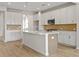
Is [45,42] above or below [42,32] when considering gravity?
below

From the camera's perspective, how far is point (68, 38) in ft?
23.4

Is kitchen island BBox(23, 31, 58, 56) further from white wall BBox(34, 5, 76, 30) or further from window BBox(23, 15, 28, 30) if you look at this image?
window BBox(23, 15, 28, 30)

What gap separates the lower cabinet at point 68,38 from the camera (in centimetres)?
673

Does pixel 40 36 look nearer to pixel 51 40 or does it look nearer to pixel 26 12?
pixel 51 40

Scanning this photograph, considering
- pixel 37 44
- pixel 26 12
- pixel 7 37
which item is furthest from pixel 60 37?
pixel 26 12

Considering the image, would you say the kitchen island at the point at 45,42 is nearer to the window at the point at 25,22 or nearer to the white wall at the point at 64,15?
the white wall at the point at 64,15

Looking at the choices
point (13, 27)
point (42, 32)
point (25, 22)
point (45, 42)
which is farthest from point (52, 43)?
point (25, 22)

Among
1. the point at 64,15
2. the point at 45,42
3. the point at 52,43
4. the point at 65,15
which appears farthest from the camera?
the point at 64,15

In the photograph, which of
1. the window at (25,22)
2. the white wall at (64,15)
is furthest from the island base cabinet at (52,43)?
the window at (25,22)

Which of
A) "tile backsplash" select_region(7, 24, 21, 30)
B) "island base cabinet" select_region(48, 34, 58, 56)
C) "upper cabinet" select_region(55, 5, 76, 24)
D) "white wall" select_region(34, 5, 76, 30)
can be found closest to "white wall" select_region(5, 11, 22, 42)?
"tile backsplash" select_region(7, 24, 21, 30)

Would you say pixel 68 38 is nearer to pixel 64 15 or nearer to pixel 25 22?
pixel 64 15

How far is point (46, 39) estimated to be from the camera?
486 cm

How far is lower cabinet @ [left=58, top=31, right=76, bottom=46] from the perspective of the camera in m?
6.73

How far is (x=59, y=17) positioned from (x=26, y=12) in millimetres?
4385
